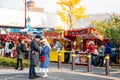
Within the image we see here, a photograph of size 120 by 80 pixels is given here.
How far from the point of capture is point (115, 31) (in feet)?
82.7

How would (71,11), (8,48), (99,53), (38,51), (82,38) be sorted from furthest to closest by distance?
(71,11) < (8,48) < (82,38) < (99,53) < (38,51)

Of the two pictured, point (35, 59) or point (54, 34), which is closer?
point (35, 59)

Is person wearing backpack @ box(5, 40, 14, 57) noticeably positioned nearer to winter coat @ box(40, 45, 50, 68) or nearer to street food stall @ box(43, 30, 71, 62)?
street food stall @ box(43, 30, 71, 62)

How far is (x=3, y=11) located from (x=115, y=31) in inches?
1215

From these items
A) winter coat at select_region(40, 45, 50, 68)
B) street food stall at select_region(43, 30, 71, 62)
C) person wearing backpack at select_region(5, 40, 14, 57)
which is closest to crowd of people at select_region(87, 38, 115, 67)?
street food stall at select_region(43, 30, 71, 62)

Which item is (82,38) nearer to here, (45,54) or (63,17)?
(45,54)

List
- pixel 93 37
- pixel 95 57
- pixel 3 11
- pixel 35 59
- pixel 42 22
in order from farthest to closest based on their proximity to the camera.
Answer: pixel 42 22 → pixel 3 11 → pixel 93 37 → pixel 95 57 → pixel 35 59

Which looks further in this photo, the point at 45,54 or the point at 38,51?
the point at 45,54

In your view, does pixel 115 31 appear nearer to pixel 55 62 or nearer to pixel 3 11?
pixel 55 62

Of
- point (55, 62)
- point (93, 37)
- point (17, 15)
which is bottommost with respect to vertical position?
point (55, 62)

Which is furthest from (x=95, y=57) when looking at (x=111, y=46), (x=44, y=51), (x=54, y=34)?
(x=44, y=51)

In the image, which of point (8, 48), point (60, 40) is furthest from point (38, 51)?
point (8, 48)

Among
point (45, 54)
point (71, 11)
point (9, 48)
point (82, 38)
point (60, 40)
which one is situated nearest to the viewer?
point (45, 54)

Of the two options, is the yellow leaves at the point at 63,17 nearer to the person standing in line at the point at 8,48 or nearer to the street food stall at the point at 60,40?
the street food stall at the point at 60,40
